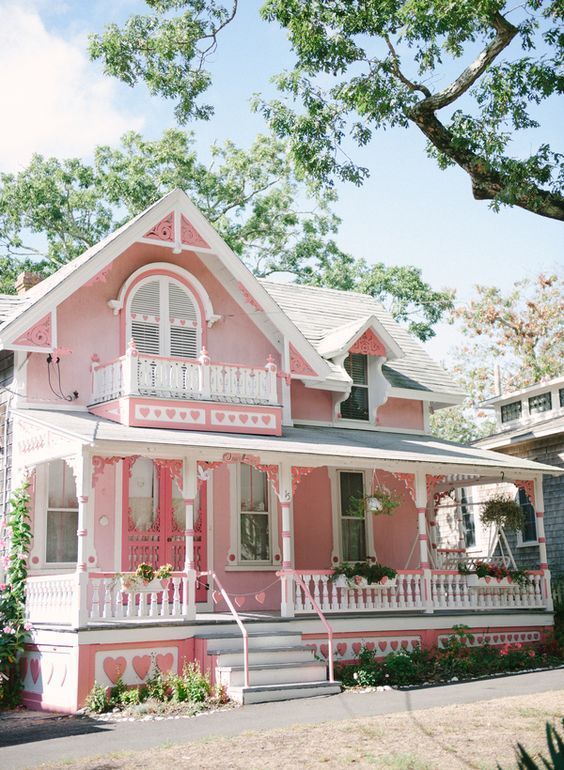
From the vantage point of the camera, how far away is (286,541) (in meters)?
16.4

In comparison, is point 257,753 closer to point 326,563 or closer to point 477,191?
point 477,191

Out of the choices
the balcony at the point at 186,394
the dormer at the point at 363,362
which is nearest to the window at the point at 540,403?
the dormer at the point at 363,362

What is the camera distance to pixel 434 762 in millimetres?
9211

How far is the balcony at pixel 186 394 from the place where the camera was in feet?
53.9

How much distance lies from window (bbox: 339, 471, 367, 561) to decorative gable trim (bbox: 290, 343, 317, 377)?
2.41 metres

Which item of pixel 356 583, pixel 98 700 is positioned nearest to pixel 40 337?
pixel 98 700

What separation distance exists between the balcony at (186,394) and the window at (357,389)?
349 cm

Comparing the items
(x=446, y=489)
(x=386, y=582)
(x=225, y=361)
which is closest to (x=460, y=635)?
(x=386, y=582)

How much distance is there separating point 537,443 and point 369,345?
5268 mm

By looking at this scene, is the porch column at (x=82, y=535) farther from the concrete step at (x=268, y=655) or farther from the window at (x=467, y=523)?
the window at (x=467, y=523)

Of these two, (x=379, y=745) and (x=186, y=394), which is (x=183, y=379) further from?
(x=379, y=745)

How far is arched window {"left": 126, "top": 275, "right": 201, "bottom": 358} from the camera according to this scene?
18156 millimetres

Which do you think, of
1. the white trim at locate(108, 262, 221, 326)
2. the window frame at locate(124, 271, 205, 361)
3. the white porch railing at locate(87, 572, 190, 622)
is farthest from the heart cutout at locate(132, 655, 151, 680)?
the white trim at locate(108, 262, 221, 326)

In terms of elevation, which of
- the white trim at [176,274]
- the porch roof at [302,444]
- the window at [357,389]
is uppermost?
the white trim at [176,274]
